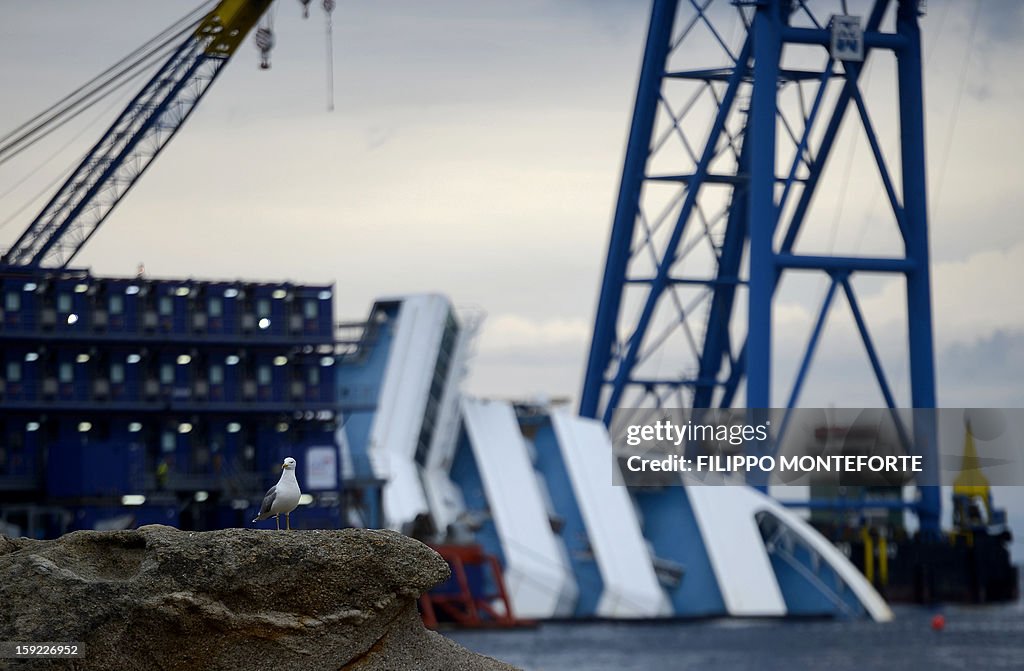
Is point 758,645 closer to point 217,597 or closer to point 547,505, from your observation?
point 547,505

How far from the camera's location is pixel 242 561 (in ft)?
39.4

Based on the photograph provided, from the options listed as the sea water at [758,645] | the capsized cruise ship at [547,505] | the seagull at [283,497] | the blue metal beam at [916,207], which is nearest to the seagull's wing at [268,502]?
the seagull at [283,497]

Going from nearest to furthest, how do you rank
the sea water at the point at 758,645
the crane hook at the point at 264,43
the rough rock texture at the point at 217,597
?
1. the rough rock texture at the point at 217,597
2. the sea water at the point at 758,645
3. the crane hook at the point at 264,43

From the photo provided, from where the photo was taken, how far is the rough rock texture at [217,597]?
39.3ft

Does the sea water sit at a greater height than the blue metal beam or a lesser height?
lesser

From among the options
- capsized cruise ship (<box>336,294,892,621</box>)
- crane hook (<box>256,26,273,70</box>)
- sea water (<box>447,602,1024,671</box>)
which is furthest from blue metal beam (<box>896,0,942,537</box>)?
crane hook (<box>256,26,273,70</box>)

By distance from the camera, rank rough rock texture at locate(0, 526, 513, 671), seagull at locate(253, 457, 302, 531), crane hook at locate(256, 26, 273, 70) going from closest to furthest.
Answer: rough rock texture at locate(0, 526, 513, 671) < seagull at locate(253, 457, 302, 531) < crane hook at locate(256, 26, 273, 70)

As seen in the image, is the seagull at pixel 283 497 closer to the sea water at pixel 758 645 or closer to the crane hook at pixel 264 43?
the sea water at pixel 758 645

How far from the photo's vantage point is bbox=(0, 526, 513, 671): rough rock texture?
471 inches

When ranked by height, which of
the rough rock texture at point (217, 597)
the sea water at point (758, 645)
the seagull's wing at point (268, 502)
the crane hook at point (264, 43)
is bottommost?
the sea water at point (758, 645)

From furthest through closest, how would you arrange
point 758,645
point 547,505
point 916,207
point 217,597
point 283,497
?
point 916,207 → point 547,505 → point 758,645 → point 283,497 → point 217,597

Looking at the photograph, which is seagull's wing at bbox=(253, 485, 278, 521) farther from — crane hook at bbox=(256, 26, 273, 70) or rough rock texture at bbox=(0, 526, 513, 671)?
crane hook at bbox=(256, 26, 273, 70)

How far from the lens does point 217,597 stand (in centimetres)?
1200

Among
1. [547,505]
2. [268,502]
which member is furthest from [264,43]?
[268,502]
